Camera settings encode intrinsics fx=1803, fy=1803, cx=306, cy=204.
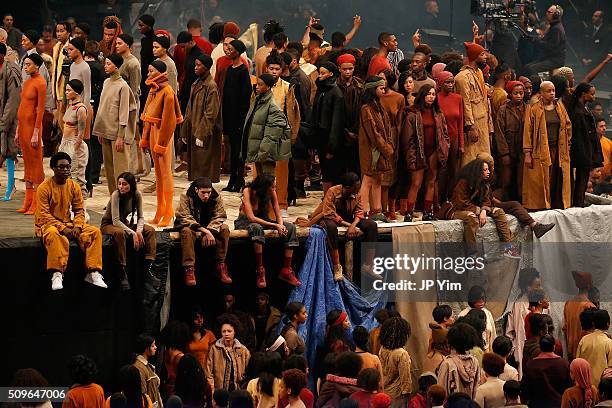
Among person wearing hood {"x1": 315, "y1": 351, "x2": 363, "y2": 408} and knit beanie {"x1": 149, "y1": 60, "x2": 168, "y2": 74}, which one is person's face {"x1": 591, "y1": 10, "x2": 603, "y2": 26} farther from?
person wearing hood {"x1": 315, "y1": 351, "x2": 363, "y2": 408}

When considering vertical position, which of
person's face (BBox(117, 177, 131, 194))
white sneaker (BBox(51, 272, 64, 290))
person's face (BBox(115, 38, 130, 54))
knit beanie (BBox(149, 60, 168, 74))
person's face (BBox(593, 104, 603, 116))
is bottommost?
white sneaker (BBox(51, 272, 64, 290))

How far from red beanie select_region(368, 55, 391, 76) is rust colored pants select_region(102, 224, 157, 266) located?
3817 mm

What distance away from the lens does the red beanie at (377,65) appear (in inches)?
704

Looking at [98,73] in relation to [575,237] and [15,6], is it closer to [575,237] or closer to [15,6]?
[575,237]

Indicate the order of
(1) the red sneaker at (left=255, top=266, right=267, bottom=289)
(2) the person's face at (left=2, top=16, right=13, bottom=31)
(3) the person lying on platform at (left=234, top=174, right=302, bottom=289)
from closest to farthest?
(3) the person lying on platform at (left=234, top=174, right=302, bottom=289)
(1) the red sneaker at (left=255, top=266, right=267, bottom=289)
(2) the person's face at (left=2, top=16, right=13, bottom=31)

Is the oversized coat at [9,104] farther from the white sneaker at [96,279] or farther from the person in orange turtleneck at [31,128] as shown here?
the white sneaker at [96,279]

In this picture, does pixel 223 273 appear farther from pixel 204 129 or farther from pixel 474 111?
pixel 474 111

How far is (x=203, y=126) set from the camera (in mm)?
16891

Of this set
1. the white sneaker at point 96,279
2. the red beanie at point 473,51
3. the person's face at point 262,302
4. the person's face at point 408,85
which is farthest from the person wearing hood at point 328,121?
the white sneaker at point 96,279

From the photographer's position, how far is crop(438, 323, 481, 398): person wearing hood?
550 inches

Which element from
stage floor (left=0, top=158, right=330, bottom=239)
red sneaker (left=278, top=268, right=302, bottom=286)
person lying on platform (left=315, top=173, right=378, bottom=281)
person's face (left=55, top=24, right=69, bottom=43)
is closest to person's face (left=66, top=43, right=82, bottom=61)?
person's face (left=55, top=24, right=69, bottom=43)

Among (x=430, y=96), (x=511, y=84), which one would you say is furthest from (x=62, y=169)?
(x=511, y=84)

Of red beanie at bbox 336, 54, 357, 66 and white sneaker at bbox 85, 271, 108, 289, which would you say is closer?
white sneaker at bbox 85, 271, 108, 289

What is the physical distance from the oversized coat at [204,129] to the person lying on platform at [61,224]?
8.42 feet
